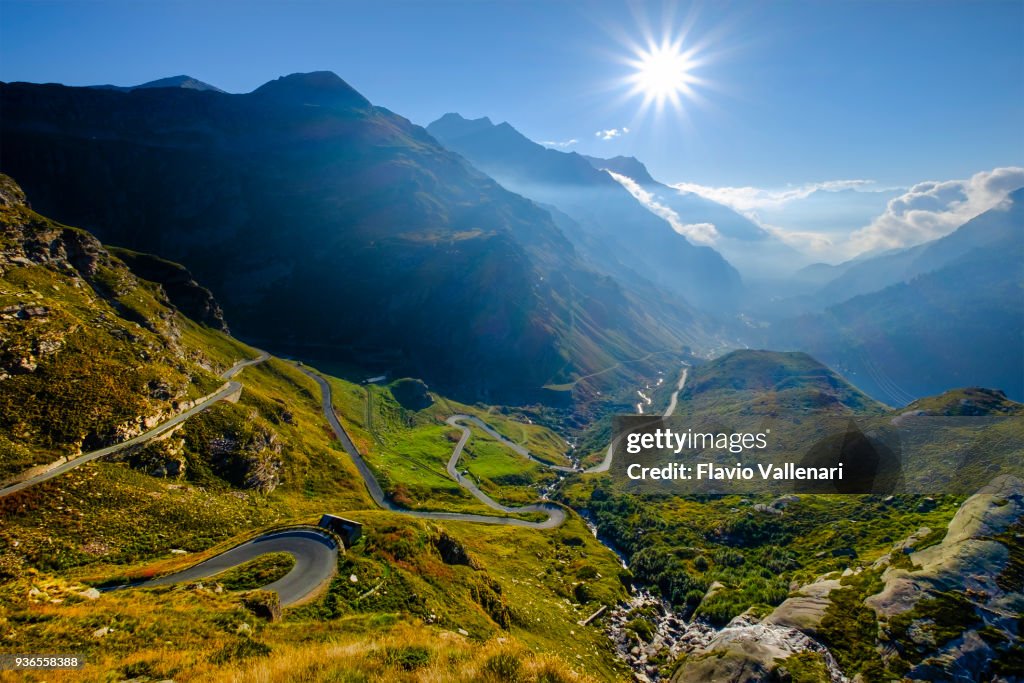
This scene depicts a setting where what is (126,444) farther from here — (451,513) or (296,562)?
(451,513)

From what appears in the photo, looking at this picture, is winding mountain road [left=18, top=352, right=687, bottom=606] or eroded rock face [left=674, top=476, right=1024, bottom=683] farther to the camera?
eroded rock face [left=674, top=476, right=1024, bottom=683]

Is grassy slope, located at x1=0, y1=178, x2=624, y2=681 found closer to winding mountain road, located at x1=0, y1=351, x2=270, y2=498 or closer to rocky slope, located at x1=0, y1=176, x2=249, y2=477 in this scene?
rocky slope, located at x1=0, y1=176, x2=249, y2=477

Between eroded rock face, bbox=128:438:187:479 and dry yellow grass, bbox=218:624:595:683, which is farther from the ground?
dry yellow grass, bbox=218:624:595:683

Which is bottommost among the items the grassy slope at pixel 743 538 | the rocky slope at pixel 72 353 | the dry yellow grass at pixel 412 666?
the grassy slope at pixel 743 538

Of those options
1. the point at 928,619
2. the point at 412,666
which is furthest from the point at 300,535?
the point at 928,619

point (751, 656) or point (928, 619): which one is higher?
point (928, 619)

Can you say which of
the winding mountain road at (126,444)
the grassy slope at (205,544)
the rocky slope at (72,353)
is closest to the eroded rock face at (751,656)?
the grassy slope at (205,544)

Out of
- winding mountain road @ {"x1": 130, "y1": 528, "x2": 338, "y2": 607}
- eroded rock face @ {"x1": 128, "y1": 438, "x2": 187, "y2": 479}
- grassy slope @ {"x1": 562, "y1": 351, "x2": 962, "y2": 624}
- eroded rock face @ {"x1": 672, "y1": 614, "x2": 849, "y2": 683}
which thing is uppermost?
eroded rock face @ {"x1": 128, "y1": 438, "x2": 187, "y2": 479}

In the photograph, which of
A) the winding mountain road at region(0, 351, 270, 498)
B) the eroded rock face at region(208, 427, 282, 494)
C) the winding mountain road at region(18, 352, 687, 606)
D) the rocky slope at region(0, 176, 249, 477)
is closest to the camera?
the winding mountain road at region(18, 352, 687, 606)

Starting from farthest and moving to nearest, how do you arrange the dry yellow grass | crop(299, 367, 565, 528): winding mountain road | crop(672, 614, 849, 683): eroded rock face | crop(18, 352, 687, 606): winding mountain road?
crop(299, 367, 565, 528): winding mountain road → crop(672, 614, 849, 683): eroded rock face → crop(18, 352, 687, 606): winding mountain road → the dry yellow grass

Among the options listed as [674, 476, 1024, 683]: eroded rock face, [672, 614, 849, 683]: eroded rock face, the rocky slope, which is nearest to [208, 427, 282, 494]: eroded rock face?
the rocky slope

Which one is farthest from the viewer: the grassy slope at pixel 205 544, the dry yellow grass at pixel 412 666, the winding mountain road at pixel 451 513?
the winding mountain road at pixel 451 513

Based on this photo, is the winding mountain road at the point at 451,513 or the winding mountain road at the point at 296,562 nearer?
the winding mountain road at the point at 296,562

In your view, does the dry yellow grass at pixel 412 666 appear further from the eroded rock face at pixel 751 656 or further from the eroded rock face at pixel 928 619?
the eroded rock face at pixel 928 619
